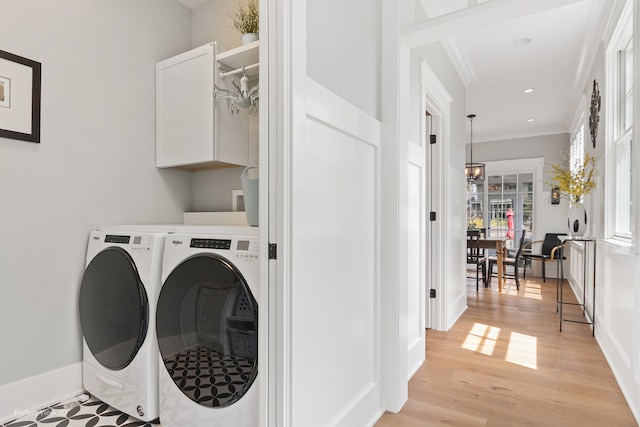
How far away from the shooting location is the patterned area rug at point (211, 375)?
4.55 feet

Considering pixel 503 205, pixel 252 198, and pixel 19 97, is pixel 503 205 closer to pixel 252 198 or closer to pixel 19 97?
pixel 252 198

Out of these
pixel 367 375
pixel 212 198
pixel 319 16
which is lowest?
pixel 367 375

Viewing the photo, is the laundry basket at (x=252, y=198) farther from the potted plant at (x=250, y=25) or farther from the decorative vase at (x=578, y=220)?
the decorative vase at (x=578, y=220)

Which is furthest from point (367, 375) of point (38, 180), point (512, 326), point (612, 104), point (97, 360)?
point (612, 104)

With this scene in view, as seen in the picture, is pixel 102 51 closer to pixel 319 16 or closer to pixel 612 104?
pixel 319 16

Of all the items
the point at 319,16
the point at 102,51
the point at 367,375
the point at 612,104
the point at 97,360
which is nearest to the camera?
the point at 319,16

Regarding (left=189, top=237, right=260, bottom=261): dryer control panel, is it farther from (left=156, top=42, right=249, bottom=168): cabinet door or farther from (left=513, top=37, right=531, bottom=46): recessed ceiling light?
(left=513, top=37, right=531, bottom=46): recessed ceiling light

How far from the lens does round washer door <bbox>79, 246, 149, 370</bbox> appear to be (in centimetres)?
172

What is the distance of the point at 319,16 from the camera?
4.79ft

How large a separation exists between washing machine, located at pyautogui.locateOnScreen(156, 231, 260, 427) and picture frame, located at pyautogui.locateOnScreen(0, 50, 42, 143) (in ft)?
3.35

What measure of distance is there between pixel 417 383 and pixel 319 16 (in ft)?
6.92

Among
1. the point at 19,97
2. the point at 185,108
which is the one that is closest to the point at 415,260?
the point at 185,108

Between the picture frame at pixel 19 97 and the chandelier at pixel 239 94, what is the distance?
92 cm

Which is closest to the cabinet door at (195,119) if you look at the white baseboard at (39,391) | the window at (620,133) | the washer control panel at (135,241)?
the washer control panel at (135,241)
